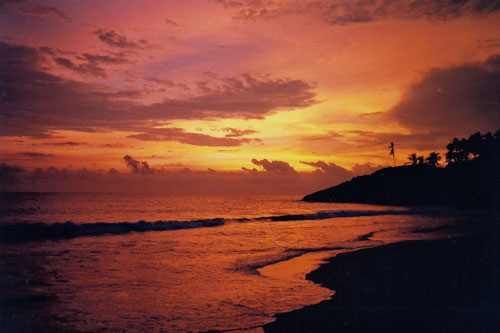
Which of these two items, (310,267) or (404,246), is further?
(404,246)

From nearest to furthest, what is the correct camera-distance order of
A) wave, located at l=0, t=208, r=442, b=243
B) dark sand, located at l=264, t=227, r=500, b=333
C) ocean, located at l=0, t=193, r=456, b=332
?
dark sand, located at l=264, t=227, r=500, b=333 → ocean, located at l=0, t=193, r=456, b=332 → wave, located at l=0, t=208, r=442, b=243

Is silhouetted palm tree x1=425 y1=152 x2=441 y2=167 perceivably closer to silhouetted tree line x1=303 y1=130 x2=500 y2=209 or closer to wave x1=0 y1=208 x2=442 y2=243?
silhouetted tree line x1=303 y1=130 x2=500 y2=209

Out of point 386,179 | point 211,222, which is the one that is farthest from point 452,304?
point 386,179

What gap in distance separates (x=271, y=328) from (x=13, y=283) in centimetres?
747

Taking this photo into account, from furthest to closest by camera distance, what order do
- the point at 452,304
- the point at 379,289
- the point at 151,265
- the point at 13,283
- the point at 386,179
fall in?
1. the point at 386,179
2. the point at 151,265
3. the point at 13,283
4. the point at 379,289
5. the point at 452,304

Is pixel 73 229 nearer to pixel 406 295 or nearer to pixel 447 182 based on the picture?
pixel 406 295

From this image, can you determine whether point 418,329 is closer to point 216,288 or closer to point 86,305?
point 216,288

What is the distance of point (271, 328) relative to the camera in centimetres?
639

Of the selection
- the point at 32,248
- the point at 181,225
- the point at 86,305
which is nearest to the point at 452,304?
the point at 86,305

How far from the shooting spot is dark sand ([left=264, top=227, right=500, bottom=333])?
21.1 feet

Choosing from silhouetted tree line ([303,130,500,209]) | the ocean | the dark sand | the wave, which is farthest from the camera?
silhouetted tree line ([303,130,500,209])

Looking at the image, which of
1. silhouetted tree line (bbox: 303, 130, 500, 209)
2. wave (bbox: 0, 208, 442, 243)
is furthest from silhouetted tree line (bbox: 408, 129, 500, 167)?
wave (bbox: 0, 208, 442, 243)

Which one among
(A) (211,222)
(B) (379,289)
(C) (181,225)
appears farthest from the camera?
(A) (211,222)

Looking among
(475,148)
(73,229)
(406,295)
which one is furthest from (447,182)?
(406,295)
